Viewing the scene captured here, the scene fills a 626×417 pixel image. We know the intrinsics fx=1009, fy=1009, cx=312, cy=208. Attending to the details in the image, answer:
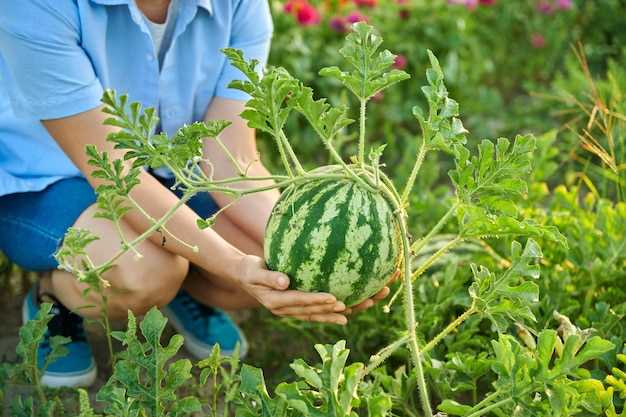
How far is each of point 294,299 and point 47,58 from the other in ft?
2.76

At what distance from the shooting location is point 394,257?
7.06 feet

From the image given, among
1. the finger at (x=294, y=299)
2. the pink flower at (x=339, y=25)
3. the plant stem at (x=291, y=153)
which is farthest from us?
the pink flower at (x=339, y=25)

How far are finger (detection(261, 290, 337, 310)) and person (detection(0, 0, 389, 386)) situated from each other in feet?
0.08

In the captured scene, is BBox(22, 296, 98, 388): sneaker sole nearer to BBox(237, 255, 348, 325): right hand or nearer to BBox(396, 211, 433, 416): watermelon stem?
BBox(237, 255, 348, 325): right hand

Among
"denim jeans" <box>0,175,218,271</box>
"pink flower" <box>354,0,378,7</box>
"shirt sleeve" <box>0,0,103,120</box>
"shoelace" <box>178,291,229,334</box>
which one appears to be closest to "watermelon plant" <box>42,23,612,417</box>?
"shirt sleeve" <box>0,0,103,120</box>

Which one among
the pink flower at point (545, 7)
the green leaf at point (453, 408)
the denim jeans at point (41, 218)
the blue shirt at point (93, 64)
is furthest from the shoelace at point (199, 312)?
the pink flower at point (545, 7)

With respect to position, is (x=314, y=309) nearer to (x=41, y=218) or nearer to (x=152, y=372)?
(x=152, y=372)

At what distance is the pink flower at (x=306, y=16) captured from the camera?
14.0ft

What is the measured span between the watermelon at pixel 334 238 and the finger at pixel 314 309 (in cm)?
3

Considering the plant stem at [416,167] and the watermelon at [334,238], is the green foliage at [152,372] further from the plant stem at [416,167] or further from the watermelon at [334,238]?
the plant stem at [416,167]

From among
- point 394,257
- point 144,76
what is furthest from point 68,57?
point 394,257

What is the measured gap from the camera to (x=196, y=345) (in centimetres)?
304

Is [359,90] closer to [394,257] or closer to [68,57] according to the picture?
[394,257]

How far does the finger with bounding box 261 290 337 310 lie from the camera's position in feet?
7.00
